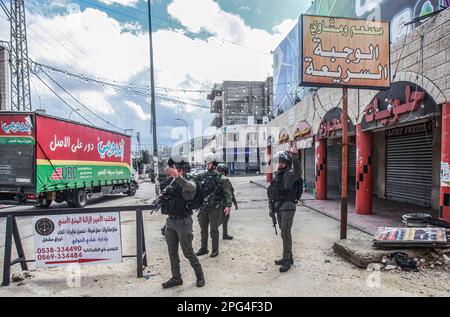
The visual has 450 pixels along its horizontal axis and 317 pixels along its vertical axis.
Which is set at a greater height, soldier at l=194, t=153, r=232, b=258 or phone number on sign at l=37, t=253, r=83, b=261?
soldier at l=194, t=153, r=232, b=258

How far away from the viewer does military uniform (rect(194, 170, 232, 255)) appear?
552 cm

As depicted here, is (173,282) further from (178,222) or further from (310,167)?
(310,167)

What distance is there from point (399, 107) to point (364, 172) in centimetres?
247

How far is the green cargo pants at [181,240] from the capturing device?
4.03 meters

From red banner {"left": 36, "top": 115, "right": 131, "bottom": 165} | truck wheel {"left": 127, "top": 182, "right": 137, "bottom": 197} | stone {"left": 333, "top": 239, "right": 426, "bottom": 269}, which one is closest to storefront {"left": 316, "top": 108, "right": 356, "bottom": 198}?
stone {"left": 333, "top": 239, "right": 426, "bottom": 269}

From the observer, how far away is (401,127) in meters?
11.5

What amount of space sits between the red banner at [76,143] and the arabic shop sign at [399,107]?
35.3 feet

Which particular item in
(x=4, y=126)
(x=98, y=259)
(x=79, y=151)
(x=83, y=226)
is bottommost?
(x=98, y=259)

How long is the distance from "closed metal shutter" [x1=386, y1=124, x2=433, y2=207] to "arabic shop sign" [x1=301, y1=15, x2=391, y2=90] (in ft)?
17.0

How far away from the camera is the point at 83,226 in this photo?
453 centimetres

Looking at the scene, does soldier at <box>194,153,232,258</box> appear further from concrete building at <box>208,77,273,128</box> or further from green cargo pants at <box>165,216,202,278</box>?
concrete building at <box>208,77,273,128</box>
